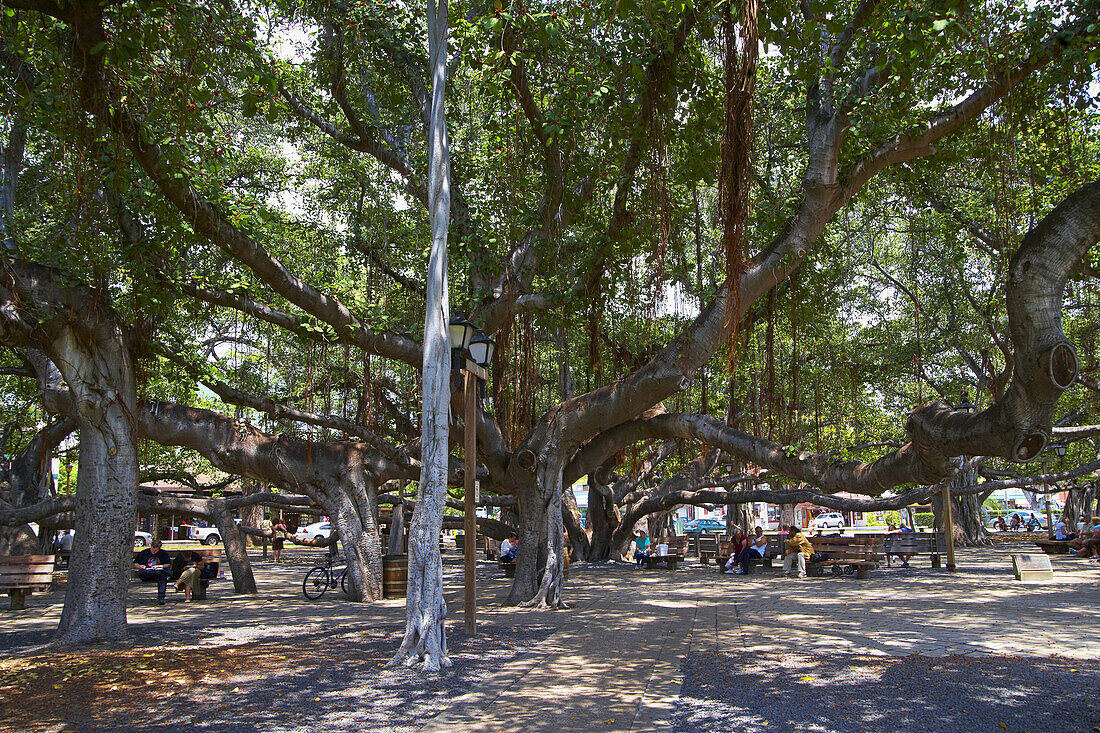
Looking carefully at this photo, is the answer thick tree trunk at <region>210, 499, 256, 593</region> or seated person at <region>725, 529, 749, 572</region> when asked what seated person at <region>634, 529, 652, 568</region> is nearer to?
seated person at <region>725, 529, 749, 572</region>

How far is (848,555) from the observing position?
1589 centimetres

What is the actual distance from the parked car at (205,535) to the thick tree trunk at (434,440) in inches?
1029

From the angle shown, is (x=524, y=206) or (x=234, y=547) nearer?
(x=524, y=206)

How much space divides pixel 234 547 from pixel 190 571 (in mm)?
899

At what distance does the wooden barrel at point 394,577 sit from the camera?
1234 cm

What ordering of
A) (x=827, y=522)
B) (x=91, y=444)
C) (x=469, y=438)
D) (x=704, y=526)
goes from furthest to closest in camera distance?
(x=704, y=526), (x=827, y=522), (x=469, y=438), (x=91, y=444)

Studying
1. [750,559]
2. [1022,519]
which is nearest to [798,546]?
[750,559]

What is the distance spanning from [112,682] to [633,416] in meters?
6.34

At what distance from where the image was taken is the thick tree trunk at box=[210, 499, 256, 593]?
13.6 metres

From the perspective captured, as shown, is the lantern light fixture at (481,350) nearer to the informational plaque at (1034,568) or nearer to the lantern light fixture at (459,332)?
the lantern light fixture at (459,332)

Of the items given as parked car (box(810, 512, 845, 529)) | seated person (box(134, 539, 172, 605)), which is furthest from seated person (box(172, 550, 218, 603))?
parked car (box(810, 512, 845, 529))

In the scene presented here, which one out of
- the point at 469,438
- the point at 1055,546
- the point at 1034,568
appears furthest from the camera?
the point at 1055,546

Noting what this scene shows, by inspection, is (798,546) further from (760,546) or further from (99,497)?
(99,497)

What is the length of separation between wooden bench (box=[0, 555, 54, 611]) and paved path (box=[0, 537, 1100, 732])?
1.19 feet
